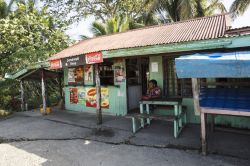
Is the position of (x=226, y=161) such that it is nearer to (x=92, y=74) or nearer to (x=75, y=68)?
(x=92, y=74)

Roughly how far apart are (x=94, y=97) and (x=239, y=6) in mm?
12765

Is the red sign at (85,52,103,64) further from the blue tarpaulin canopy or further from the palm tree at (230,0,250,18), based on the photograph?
the palm tree at (230,0,250,18)

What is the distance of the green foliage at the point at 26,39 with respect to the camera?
46.8 ft

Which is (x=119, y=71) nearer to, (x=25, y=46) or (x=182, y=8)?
(x=182, y=8)

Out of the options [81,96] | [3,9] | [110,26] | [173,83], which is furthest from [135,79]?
[3,9]

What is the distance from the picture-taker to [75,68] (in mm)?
10781

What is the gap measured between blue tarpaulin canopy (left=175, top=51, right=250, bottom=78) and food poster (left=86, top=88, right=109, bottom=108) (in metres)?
5.62

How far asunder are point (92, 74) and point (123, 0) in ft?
51.3

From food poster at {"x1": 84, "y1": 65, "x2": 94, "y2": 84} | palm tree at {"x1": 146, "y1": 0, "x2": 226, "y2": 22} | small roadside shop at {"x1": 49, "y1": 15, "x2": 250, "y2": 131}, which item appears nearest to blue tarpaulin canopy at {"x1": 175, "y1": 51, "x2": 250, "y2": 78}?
small roadside shop at {"x1": 49, "y1": 15, "x2": 250, "y2": 131}

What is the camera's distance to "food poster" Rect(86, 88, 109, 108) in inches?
380

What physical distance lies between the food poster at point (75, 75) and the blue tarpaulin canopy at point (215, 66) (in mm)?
6890

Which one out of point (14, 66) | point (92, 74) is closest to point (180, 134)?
point (92, 74)

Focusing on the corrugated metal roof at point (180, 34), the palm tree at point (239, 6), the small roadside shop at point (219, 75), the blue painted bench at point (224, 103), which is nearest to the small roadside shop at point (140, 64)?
the corrugated metal roof at point (180, 34)

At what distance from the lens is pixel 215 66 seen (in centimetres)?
406
